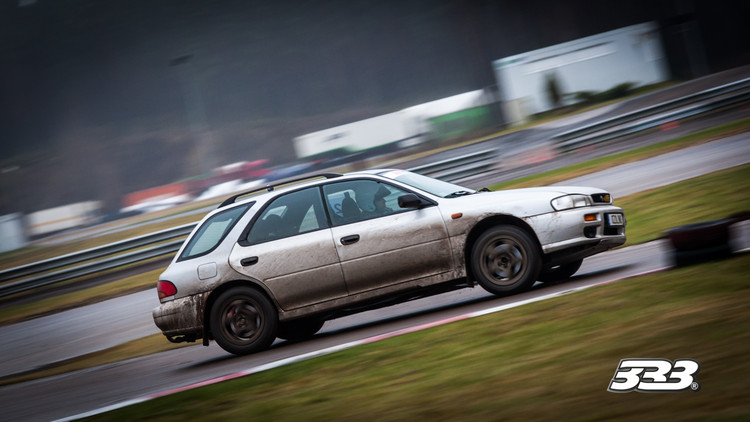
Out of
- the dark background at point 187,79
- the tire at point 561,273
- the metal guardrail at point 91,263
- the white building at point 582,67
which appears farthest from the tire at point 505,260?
the dark background at point 187,79

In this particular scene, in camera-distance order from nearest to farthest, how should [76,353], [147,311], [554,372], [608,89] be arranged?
[554,372]
[76,353]
[147,311]
[608,89]

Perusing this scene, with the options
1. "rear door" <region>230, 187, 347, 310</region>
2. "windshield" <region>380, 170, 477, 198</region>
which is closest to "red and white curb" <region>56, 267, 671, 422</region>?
"rear door" <region>230, 187, 347, 310</region>

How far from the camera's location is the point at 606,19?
46.6m

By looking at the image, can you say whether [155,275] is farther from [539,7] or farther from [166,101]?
[166,101]

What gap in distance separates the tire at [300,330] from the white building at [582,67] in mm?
30243

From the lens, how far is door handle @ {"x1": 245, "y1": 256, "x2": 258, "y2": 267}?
26.7 feet

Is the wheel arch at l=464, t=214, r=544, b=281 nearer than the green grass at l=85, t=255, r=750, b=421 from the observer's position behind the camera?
No

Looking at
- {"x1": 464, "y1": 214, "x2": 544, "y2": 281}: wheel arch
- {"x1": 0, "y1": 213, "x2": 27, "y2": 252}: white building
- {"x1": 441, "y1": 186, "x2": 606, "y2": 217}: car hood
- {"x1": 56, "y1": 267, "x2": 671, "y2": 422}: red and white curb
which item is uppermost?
{"x1": 0, "y1": 213, "x2": 27, "y2": 252}: white building

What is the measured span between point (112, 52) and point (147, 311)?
59.3 m

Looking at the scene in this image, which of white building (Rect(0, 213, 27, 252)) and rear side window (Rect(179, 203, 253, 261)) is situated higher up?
white building (Rect(0, 213, 27, 252))

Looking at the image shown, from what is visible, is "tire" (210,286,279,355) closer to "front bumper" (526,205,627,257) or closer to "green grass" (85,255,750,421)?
"green grass" (85,255,750,421)

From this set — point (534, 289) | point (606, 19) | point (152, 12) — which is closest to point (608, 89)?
point (606, 19)

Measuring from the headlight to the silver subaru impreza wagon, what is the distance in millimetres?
10

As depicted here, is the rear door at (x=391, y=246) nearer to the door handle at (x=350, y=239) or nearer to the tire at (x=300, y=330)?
the door handle at (x=350, y=239)
